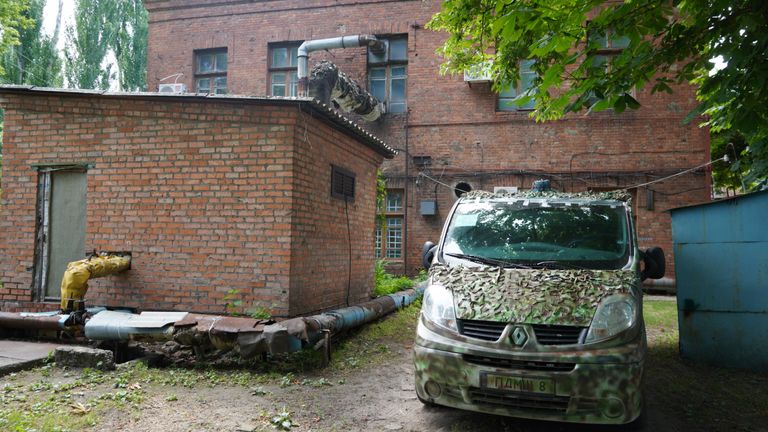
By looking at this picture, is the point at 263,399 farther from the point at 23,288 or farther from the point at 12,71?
the point at 12,71

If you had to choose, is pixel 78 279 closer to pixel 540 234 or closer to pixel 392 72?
pixel 540 234

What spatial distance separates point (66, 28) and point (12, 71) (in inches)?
152

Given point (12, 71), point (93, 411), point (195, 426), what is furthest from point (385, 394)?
point (12, 71)

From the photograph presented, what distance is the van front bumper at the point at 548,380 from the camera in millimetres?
3055

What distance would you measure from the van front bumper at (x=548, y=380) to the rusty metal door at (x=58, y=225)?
5.68 meters

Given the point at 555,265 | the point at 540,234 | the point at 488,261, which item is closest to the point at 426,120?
the point at 540,234

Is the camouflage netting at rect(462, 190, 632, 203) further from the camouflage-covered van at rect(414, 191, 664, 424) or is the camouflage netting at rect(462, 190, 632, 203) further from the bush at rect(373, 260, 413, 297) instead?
the bush at rect(373, 260, 413, 297)

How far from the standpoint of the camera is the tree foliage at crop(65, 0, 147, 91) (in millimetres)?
22703

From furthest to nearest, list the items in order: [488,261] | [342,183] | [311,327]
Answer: [342,183] < [311,327] < [488,261]

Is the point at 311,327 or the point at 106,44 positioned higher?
the point at 106,44

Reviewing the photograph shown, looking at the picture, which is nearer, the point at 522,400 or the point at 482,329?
the point at 522,400

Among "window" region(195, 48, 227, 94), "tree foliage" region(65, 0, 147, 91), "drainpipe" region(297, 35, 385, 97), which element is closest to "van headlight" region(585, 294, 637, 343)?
"drainpipe" region(297, 35, 385, 97)

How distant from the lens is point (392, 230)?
1394 cm

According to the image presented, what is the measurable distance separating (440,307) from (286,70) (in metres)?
13.1
